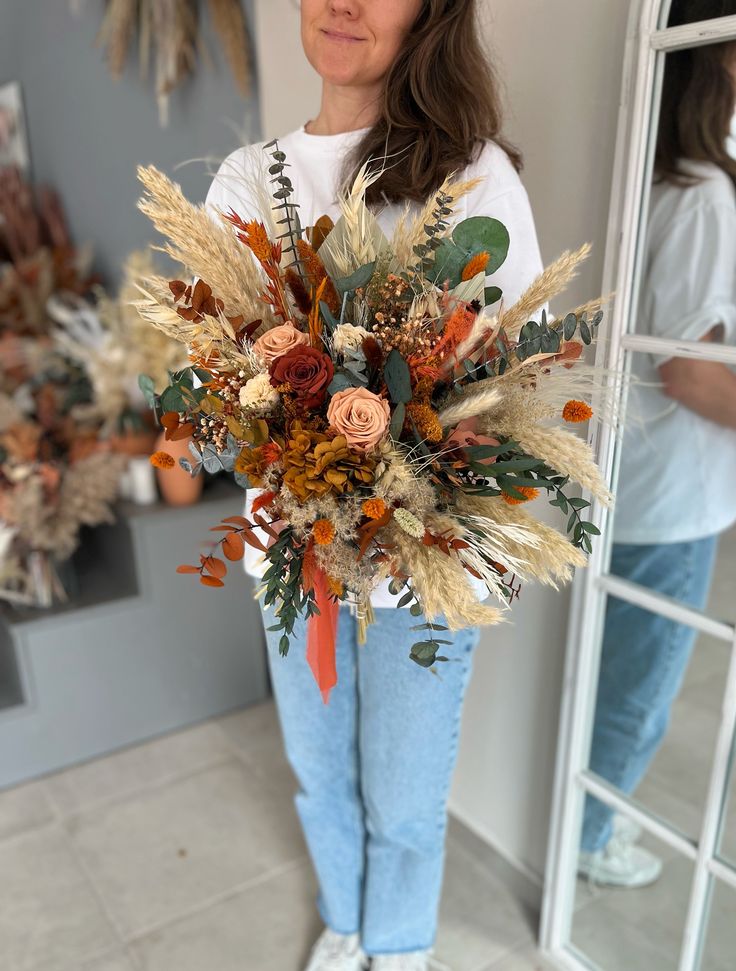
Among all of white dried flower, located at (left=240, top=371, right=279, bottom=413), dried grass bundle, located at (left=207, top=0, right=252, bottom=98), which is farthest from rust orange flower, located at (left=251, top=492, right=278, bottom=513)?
dried grass bundle, located at (left=207, top=0, right=252, bottom=98)

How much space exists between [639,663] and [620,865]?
425mm

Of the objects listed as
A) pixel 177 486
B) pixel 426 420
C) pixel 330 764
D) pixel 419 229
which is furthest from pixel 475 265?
pixel 177 486

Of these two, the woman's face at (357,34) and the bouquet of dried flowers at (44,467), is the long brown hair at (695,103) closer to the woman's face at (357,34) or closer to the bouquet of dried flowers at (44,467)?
the woman's face at (357,34)

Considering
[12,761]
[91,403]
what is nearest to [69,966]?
[12,761]

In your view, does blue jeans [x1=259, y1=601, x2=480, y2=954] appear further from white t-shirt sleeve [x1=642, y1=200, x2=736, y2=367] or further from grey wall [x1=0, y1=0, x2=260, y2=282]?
grey wall [x1=0, y1=0, x2=260, y2=282]

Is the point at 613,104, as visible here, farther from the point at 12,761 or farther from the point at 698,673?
the point at 12,761

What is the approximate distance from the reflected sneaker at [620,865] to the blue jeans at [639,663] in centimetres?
2

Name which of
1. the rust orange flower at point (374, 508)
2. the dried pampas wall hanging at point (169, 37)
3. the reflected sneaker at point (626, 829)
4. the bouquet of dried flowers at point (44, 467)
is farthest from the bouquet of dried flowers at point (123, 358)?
the reflected sneaker at point (626, 829)

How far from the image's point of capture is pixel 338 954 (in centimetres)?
162

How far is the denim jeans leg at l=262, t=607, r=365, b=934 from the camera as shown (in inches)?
55.1

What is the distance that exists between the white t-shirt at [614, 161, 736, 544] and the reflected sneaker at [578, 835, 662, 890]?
59 cm

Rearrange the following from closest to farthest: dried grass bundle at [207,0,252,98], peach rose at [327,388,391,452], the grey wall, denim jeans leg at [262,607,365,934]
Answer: peach rose at [327,388,391,452] < denim jeans leg at [262,607,365,934] < dried grass bundle at [207,0,252,98] < the grey wall

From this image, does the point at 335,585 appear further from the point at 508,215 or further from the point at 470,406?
the point at 508,215

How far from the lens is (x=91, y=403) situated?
2492 millimetres
